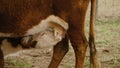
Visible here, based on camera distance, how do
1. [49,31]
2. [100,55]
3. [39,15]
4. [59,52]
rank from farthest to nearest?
[100,55] < [59,52] < [49,31] < [39,15]

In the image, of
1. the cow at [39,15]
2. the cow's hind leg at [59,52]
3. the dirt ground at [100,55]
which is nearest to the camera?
the cow at [39,15]

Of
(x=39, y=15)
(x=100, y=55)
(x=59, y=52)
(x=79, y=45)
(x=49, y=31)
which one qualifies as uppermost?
(x=39, y=15)

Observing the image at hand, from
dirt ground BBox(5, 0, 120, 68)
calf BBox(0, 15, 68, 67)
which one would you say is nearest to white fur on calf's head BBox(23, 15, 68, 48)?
calf BBox(0, 15, 68, 67)

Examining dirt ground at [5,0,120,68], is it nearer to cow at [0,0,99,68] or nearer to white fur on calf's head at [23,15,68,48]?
white fur on calf's head at [23,15,68,48]

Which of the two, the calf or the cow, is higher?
the cow

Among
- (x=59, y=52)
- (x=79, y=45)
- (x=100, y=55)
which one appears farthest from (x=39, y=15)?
(x=100, y=55)

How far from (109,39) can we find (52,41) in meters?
3.39

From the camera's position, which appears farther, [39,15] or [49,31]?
[49,31]

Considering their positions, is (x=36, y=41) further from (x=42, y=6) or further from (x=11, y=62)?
(x=11, y=62)

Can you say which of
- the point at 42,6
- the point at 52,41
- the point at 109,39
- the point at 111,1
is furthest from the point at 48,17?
the point at 111,1

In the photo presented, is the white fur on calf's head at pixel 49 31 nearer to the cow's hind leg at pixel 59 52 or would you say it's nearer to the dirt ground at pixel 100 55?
the cow's hind leg at pixel 59 52

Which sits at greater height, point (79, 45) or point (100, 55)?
point (79, 45)

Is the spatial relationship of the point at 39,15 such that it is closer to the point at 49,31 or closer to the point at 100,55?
the point at 49,31

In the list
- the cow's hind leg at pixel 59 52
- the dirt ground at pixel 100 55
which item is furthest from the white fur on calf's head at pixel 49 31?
the dirt ground at pixel 100 55
